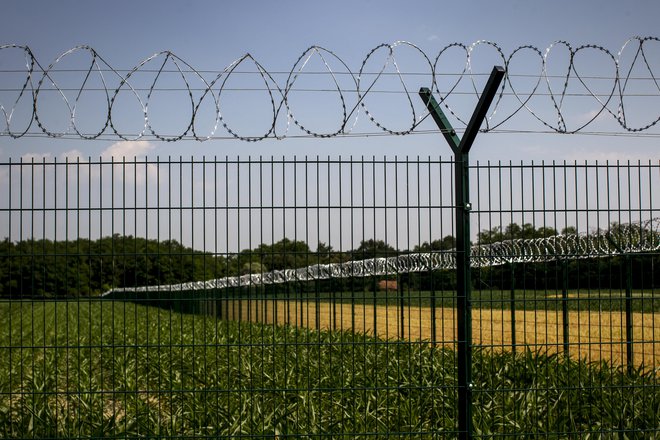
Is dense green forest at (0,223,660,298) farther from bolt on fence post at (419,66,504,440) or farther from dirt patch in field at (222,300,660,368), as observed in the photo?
dirt patch in field at (222,300,660,368)

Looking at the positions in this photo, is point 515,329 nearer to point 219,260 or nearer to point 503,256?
point 219,260

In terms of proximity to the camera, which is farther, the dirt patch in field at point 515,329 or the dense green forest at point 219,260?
the dirt patch in field at point 515,329

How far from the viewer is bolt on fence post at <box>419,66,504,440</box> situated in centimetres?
596

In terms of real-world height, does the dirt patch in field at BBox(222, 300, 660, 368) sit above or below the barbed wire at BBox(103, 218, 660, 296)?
below

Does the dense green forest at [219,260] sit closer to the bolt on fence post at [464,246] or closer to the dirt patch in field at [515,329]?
the bolt on fence post at [464,246]

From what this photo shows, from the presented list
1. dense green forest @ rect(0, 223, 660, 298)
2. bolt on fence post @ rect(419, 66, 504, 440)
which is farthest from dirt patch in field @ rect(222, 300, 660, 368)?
dense green forest @ rect(0, 223, 660, 298)

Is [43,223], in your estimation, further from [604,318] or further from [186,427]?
[604,318]

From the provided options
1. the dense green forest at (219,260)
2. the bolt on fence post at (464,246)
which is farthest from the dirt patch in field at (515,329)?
the dense green forest at (219,260)

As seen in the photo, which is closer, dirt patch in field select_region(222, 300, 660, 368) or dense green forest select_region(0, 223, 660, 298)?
dense green forest select_region(0, 223, 660, 298)

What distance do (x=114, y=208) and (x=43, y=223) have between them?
1.99ft

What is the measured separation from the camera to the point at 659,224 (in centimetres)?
747

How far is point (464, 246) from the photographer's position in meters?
6.00

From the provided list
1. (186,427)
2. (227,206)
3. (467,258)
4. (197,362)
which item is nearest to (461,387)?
(467,258)

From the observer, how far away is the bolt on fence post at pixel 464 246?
5.96 m
